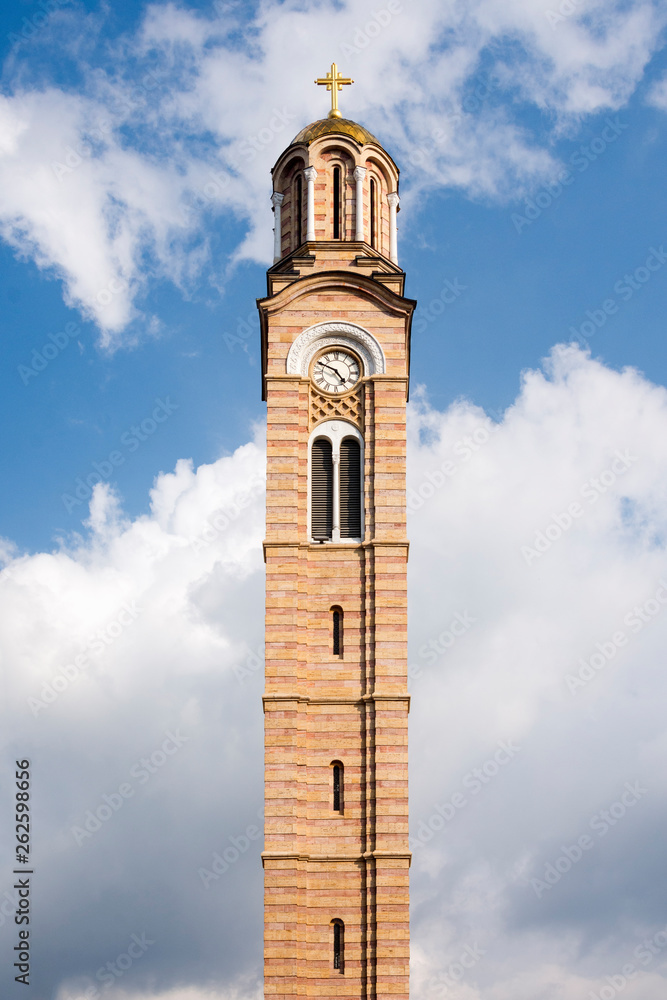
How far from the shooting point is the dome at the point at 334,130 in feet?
151

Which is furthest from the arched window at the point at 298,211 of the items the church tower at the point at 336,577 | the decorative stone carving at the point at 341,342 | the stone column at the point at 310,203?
the decorative stone carving at the point at 341,342

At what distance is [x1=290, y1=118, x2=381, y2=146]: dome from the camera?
4591 centimetres

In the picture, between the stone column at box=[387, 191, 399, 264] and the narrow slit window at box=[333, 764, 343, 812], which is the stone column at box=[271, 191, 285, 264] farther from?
the narrow slit window at box=[333, 764, 343, 812]

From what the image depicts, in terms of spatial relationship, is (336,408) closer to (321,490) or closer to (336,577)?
(321,490)

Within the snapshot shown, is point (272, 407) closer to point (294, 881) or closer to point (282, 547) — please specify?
point (282, 547)

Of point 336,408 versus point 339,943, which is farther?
point 336,408

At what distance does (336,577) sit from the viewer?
40.8 m

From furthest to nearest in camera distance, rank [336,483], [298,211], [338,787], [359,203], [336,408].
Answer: [298,211], [359,203], [336,408], [336,483], [338,787]

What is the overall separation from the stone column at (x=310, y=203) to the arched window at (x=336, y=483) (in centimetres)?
594

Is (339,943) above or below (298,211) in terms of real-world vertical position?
below

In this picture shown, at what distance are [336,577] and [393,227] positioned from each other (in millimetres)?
11412

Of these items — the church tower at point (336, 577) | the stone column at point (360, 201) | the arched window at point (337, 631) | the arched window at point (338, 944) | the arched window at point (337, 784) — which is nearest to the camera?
the arched window at point (338, 944)

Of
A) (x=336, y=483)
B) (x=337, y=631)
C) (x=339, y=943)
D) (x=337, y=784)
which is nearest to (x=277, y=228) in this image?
(x=336, y=483)

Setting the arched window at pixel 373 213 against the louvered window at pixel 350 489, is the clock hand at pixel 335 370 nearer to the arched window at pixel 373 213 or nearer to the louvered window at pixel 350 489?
the louvered window at pixel 350 489
